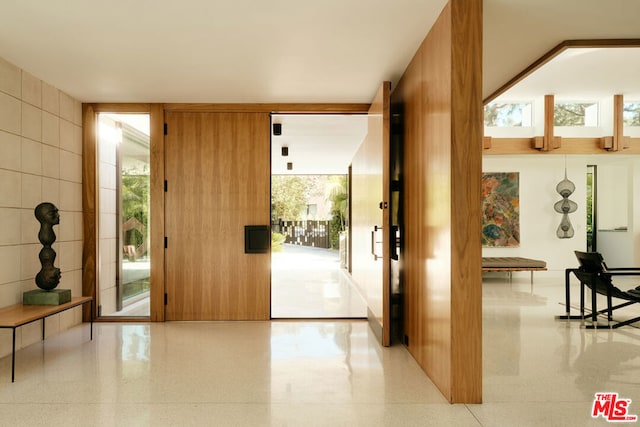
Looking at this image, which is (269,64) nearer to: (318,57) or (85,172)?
(318,57)

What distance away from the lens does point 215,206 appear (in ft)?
16.5

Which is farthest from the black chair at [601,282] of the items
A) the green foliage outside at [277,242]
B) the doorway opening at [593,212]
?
the green foliage outside at [277,242]

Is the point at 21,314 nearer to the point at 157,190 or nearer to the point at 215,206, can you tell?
the point at 157,190

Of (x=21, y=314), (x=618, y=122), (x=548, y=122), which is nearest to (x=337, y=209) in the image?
(x=548, y=122)

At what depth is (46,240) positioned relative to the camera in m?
3.79

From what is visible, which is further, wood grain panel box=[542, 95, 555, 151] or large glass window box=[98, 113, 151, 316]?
wood grain panel box=[542, 95, 555, 151]

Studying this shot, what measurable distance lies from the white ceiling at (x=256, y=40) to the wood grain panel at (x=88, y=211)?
544mm

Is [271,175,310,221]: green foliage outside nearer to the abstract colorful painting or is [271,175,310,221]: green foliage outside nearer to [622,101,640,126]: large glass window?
the abstract colorful painting

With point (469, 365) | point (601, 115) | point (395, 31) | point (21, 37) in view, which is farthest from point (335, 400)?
point (601, 115)

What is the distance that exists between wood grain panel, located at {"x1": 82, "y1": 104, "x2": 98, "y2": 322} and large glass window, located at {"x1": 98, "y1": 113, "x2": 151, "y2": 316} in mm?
91

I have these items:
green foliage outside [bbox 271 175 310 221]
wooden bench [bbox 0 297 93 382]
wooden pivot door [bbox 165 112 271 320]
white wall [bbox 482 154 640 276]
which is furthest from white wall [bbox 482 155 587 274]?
green foliage outside [bbox 271 175 310 221]

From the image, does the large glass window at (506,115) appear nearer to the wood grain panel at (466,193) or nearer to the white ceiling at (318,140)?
the white ceiling at (318,140)

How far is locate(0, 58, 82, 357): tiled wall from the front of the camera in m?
3.66

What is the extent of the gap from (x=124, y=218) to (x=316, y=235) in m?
11.7
